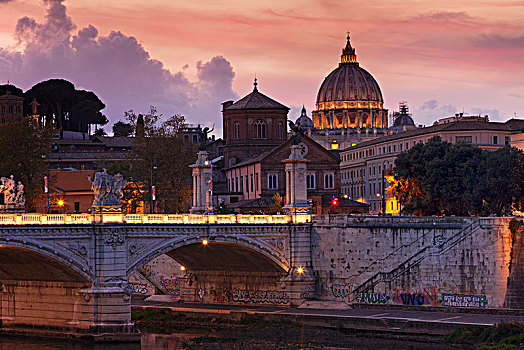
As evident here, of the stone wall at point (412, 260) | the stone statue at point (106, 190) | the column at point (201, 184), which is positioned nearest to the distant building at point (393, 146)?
the column at point (201, 184)

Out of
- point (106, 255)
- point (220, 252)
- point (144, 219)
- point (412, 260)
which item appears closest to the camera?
point (106, 255)

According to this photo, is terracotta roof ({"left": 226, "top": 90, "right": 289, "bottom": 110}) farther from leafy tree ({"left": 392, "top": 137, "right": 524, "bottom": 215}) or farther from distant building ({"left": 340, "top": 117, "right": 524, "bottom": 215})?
leafy tree ({"left": 392, "top": 137, "right": 524, "bottom": 215})

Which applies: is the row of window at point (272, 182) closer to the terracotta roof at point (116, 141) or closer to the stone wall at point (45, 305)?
the terracotta roof at point (116, 141)

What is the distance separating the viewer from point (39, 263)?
71.8 metres

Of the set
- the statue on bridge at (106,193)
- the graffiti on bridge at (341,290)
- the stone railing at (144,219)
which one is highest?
the statue on bridge at (106,193)

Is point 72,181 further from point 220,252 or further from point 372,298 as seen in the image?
point 372,298

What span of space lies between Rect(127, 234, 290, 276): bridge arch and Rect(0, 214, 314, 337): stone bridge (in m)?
0.07

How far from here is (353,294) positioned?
80812 mm

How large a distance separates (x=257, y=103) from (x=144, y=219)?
69695 millimetres

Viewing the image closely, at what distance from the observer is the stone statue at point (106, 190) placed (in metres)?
72.0

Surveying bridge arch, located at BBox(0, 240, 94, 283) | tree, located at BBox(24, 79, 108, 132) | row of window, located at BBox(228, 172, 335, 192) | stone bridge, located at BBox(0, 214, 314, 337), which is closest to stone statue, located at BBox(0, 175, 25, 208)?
stone bridge, located at BBox(0, 214, 314, 337)

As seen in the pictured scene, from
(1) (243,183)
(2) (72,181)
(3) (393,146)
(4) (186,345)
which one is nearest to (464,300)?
(4) (186,345)

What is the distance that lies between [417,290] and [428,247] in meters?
2.93

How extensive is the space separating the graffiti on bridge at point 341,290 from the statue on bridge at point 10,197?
72.7ft
